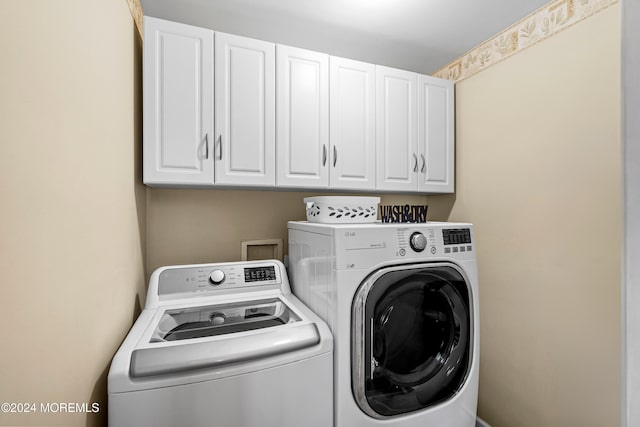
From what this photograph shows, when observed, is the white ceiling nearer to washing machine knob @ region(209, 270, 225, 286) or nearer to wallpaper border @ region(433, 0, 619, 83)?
wallpaper border @ region(433, 0, 619, 83)

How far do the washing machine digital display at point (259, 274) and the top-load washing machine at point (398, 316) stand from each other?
0.24 metres

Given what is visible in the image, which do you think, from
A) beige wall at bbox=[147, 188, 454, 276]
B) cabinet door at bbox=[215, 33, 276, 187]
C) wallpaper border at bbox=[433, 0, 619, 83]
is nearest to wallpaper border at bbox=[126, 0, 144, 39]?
cabinet door at bbox=[215, 33, 276, 187]

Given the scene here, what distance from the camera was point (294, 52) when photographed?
5.28 ft

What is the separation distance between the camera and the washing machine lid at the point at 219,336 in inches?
35.4

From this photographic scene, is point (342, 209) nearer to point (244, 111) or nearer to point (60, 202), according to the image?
point (244, 111)

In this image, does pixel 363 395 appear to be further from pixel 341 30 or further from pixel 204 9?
pixel 204 9

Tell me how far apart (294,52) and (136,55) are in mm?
815

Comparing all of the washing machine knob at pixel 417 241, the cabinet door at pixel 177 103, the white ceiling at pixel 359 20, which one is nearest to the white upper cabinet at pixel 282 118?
the cabinet door at pixel 177 103

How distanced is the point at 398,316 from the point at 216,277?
973mm

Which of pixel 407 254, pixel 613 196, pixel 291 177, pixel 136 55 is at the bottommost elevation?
pixel 407 254

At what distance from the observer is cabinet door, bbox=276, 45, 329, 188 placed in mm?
1594

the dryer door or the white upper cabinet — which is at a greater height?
the white upper cabinet

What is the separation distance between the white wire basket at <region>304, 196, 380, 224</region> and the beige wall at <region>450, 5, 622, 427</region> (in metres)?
0.84

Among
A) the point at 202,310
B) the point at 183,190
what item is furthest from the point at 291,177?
the point at 202,310
